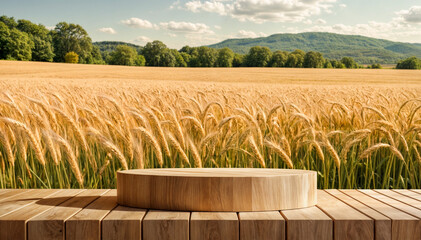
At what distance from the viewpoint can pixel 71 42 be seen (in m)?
83.2

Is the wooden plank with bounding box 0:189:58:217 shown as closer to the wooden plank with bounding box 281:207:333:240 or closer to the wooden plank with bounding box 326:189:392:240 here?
the wooden plank with bounding box 281:207:333:240

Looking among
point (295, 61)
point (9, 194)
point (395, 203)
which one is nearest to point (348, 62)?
point (295, 61)

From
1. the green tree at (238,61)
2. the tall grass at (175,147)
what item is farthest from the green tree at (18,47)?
the tall grass at (175,147)

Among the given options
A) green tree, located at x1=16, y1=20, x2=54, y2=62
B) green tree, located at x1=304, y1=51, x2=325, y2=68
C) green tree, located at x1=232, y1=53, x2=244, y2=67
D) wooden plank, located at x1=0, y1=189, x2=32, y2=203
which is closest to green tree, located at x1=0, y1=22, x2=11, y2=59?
green tree, located at x1=16, y1=20, x2=54, y2=62

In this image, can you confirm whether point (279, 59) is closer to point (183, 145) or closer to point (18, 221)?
point (183, 145)

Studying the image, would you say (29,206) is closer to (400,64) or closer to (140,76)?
(140,76)

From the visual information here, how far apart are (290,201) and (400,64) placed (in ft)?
285

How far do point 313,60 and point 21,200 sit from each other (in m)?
77.2

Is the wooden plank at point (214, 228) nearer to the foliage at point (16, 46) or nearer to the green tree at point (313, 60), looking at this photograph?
the foliage at point (16, 46)

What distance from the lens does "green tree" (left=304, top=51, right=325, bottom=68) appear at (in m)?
76.1

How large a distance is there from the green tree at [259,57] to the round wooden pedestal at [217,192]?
3206 inches

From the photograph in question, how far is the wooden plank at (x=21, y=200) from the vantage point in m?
2.11

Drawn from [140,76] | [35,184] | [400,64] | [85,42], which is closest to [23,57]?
[85,42]

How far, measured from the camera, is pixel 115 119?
408 cm
